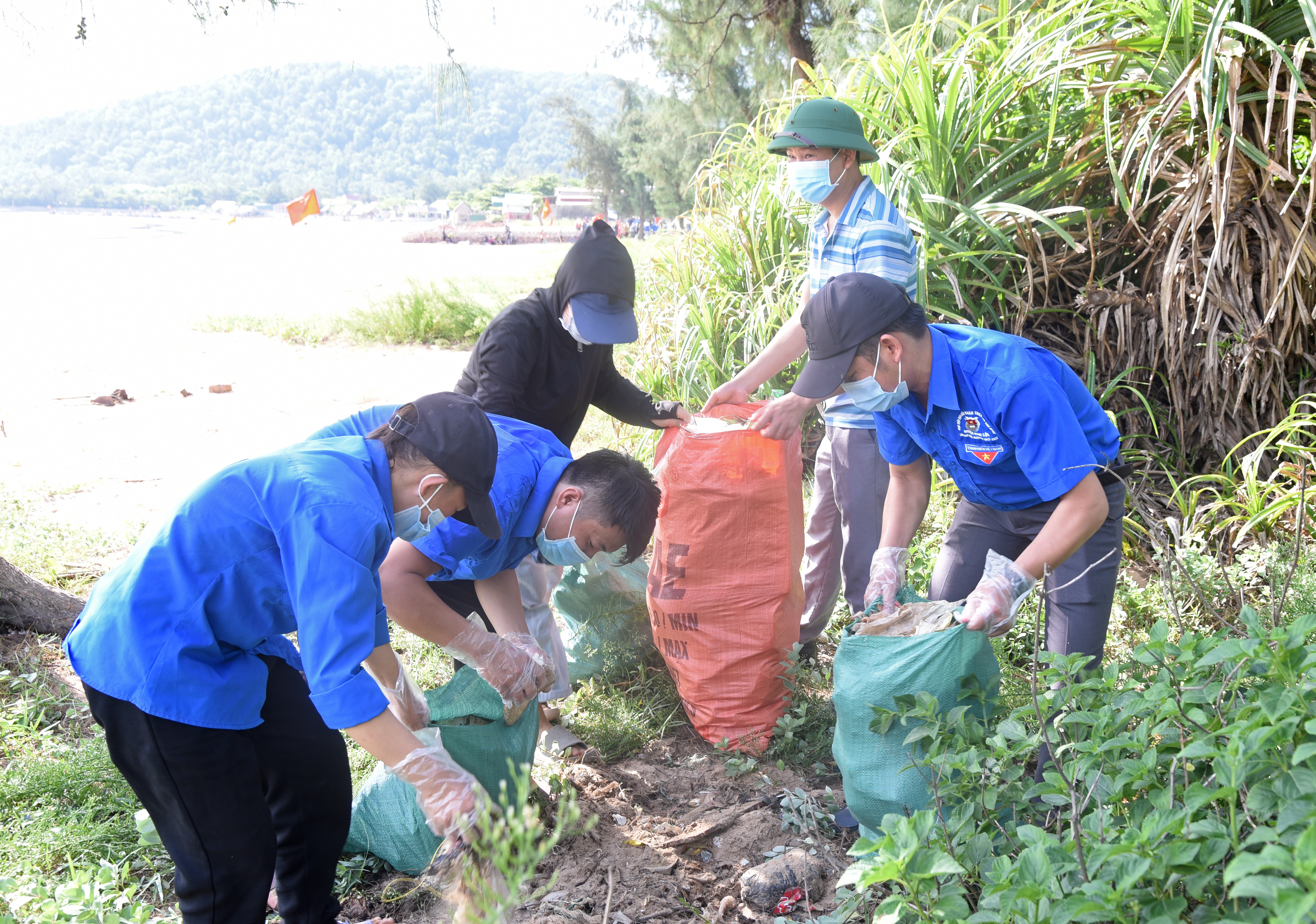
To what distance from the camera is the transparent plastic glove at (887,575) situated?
6.86 ft

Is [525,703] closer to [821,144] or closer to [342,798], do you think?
[342,798]

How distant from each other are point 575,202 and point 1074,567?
138 feet

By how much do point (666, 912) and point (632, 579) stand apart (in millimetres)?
1129

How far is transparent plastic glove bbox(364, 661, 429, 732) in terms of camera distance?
6.05 feet

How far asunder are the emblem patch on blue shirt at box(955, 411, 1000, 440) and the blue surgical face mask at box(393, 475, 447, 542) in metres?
1.09

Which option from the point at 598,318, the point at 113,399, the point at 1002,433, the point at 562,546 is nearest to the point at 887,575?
the point at 1002,433

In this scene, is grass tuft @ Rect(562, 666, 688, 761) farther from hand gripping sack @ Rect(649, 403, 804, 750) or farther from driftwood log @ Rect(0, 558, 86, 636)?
driftwood log @ Rect(0, 558, 86, 636)

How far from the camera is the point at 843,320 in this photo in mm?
1791

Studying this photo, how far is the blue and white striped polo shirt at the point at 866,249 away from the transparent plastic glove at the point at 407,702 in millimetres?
1378

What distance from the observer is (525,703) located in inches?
77.7

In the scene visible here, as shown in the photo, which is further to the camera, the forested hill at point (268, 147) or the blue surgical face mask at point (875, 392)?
the forested hill at point (268, 147)

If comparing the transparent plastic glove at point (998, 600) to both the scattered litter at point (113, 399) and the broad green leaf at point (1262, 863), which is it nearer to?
the broad green leaf at point (1262, 863)

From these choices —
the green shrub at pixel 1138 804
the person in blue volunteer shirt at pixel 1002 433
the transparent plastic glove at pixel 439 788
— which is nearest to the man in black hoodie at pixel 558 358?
the person in blue volunteer shirt at pixel 1002 433

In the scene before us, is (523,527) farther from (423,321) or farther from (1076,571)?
(423,321)
